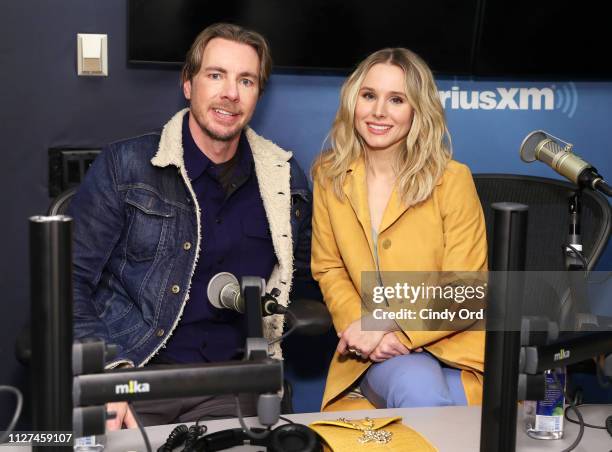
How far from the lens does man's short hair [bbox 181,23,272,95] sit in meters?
2.44

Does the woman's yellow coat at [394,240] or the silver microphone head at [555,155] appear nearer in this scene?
the silver microphone head at [555,155]

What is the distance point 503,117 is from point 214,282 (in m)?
1.91

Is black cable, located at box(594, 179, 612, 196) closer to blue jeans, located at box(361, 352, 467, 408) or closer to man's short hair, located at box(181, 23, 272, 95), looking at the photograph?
blue jeans, located at box(361, 352, 467, 408)

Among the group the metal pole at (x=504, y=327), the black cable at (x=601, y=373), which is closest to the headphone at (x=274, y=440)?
the metal pole at (x=504, y=327)

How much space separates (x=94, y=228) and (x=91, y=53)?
732mm

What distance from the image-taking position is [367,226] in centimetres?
244

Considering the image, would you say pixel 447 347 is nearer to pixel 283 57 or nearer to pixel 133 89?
pixel 283 57

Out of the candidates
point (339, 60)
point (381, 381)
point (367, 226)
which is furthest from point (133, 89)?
point (381, 381)

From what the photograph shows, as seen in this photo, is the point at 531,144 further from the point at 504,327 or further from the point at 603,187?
the point at 504,327

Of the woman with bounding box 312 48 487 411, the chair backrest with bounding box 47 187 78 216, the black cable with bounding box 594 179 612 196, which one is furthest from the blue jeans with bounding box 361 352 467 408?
the chair backrest with bounding box 47 187 78 216

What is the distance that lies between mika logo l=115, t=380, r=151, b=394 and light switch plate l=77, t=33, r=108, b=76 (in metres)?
1.85

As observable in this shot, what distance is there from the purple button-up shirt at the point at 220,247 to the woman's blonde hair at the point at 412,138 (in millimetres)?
258

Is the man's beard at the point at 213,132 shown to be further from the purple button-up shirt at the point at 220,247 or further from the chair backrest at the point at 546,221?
the chair backrest at the point at 546,221

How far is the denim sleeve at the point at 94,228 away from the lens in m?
2.21
